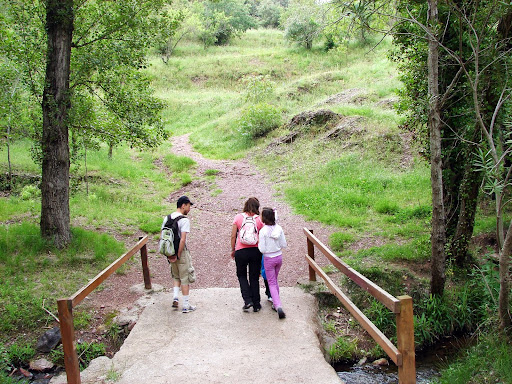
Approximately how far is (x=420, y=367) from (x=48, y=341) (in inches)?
225

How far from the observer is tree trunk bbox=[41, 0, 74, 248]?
347 inches

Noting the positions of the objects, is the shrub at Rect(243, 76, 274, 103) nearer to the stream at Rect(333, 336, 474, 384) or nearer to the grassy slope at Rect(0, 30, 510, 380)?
the grassy slope at Rect(0, 30, 510, 380)

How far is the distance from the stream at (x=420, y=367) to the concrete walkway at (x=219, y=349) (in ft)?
2.91

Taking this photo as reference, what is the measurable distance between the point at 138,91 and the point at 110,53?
46.3 inches

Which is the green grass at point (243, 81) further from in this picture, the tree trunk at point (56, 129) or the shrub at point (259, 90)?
the tree trunk at point (56, 129)

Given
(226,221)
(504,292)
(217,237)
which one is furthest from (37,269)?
(504,292)

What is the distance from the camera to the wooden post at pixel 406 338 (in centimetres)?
383

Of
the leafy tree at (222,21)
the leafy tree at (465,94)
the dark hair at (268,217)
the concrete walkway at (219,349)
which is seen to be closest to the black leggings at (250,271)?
the concrete walkway at (219,349)

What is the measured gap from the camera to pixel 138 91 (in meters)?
10.5

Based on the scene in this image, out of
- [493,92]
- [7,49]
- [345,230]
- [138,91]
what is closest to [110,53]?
[138,91]

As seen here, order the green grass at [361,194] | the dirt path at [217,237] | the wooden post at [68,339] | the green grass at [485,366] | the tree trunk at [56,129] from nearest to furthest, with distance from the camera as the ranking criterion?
the wooden post at [68,339]
the green grass at [485,366]
the dirt path at [217,237]
the tree trunk at [56,129]
the green grass at [361,194]

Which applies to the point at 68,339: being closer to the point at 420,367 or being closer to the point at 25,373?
the point at 25,373

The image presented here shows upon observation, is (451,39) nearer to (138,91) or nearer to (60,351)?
A: (138,91)

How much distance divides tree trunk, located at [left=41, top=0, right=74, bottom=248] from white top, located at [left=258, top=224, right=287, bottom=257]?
17.1ft
